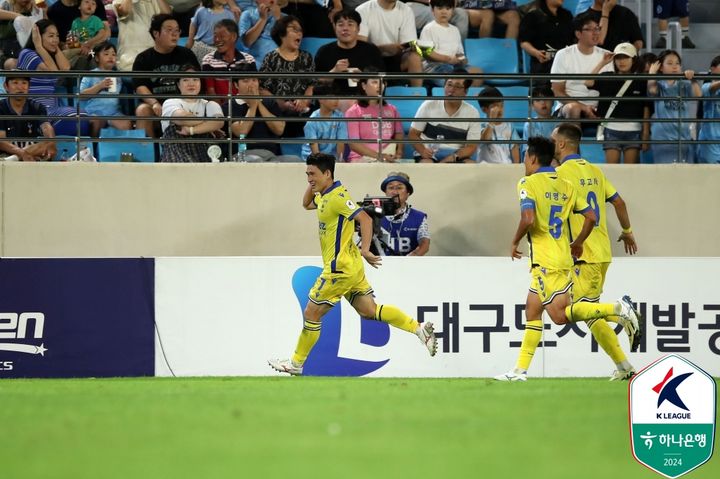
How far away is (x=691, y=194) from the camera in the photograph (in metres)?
14.8

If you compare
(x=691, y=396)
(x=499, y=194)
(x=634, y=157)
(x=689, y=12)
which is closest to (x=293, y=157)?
(x=499, y=194)

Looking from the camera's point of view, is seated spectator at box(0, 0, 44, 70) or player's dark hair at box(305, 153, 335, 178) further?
seated spectator at box(0, 0, 44, 70)

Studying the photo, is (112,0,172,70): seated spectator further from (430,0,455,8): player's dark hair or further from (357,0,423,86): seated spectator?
(430,0,455,8): player's dark hair

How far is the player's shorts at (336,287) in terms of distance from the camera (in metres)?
11.7

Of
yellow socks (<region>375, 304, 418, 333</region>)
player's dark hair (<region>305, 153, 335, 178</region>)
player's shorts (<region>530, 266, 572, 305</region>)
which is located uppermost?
player's dark hair (<region>305, 153, 335, 178</region>)

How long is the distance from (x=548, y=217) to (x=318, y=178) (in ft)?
7.77

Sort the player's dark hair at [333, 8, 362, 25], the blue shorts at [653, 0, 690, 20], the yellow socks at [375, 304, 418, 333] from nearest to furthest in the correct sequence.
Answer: the yellow socks at [375, 304, 418, 333], the player's dark hair at [333, 8, 362, 25], the blue shorts at [653, 0, 690, 20]

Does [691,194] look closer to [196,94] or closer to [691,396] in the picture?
[196,94]

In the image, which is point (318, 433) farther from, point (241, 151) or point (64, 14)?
point (64, 14)

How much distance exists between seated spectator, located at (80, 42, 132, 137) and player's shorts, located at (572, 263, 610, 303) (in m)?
6.37

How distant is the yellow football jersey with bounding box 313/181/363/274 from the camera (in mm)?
11711

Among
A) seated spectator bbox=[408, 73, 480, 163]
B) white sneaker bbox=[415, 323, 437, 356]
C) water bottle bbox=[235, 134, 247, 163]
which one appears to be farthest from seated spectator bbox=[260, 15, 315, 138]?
white sneaker bbox=[415, 323, 437, 356]

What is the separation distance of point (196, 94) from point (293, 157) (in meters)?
1.46

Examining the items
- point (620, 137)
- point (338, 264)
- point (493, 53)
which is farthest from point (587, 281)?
point (493, 53)
